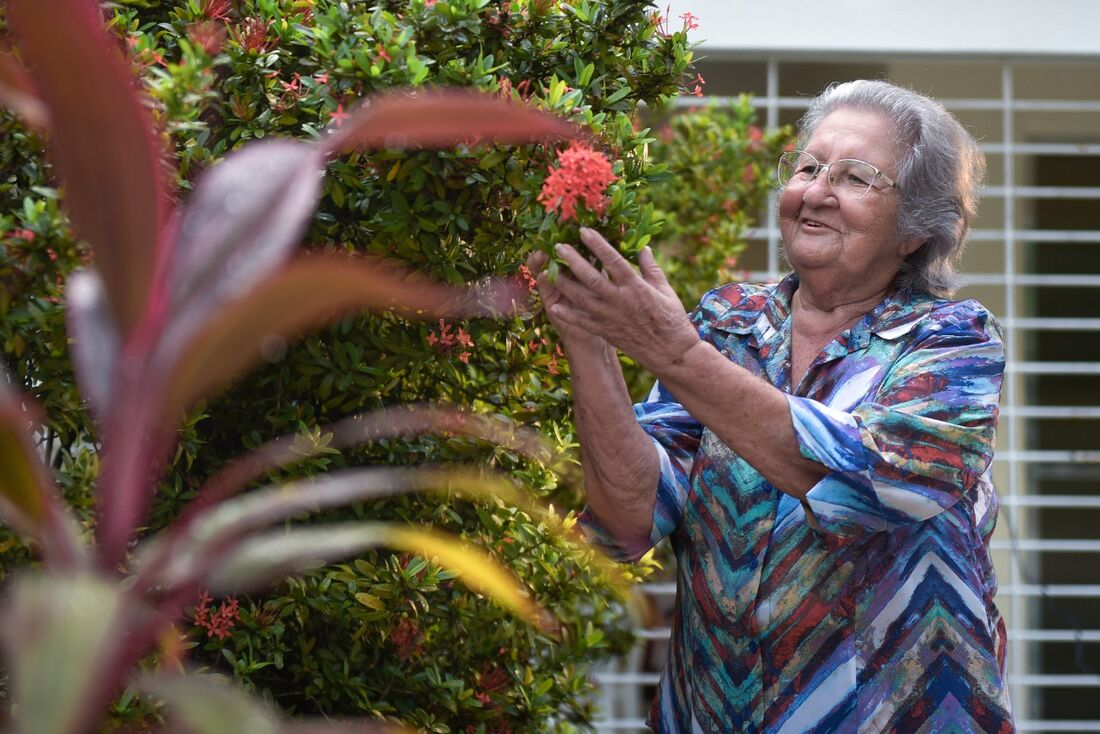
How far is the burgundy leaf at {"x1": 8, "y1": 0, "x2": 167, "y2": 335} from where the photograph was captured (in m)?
0.90

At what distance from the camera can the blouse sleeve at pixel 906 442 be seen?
2016 millimetres

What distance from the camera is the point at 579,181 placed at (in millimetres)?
1707

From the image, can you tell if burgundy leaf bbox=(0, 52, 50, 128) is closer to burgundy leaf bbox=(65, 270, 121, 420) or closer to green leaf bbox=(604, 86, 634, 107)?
burgundy leaf bbox=(65, 270, 121, 420)

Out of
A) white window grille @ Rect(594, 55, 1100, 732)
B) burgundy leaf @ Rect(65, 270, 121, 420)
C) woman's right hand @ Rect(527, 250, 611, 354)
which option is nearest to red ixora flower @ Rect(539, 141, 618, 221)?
woman's right hand @ Rect(527, 250, 611, 354)

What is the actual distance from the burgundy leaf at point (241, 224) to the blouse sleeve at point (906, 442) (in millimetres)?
1179

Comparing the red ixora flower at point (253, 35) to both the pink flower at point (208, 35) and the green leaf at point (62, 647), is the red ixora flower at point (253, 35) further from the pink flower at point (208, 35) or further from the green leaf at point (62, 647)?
the green leaf at point (62, 647)

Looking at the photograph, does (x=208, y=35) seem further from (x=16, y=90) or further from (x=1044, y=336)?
(x=1044, y=336)

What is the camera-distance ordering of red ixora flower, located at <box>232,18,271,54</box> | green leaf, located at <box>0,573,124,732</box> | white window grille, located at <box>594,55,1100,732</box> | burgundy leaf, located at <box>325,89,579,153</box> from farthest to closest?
1. white window grille, located at <box>594,55,1100,732</box>
2. red ixora flower, located at <box>232,18,271,54</box>
3. burgundy leaf, located at <box>325,89,579,153</box>
4. green leaf, located at <box>0,573,124,732</box>

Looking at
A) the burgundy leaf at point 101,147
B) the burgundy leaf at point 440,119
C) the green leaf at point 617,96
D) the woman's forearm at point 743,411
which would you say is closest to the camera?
the burgundy leaf at point 101,147

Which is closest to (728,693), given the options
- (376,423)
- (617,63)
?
(376,423)

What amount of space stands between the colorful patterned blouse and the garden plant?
38 centimetres

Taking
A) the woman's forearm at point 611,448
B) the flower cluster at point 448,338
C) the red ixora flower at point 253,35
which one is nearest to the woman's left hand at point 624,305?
the woman's forearm at point 611,448

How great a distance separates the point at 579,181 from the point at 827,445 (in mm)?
643

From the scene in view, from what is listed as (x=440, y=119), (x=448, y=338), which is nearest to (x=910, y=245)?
(x=448, y=338)
